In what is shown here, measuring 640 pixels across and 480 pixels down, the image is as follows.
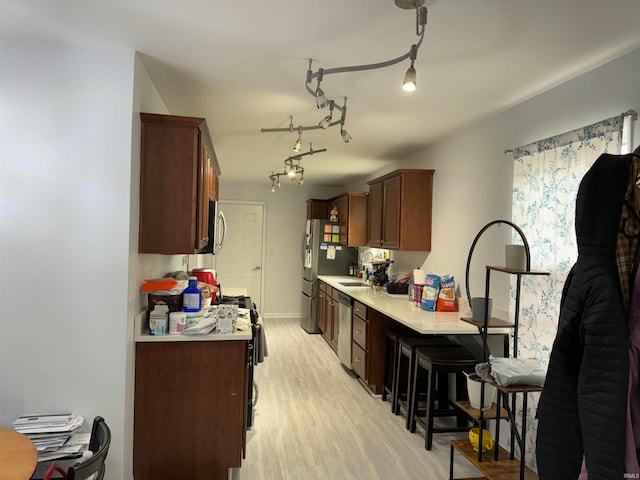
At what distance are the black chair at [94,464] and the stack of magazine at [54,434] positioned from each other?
1.67 ft

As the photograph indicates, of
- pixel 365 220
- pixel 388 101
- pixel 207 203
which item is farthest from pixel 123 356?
pixel 365 220

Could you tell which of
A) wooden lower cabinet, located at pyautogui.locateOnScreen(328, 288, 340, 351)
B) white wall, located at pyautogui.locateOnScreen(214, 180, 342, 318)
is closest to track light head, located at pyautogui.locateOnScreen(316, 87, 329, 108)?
wooden lower cabinet, located at pyautogui.locateOnScreen(328, 288, 340, 351)

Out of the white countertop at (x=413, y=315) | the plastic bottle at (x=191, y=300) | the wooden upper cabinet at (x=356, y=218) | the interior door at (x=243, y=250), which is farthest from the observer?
the interior door at (x=243, y=250)

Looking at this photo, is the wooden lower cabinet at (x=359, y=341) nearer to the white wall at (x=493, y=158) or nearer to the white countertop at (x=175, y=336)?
the white wall at (x=493, y=158)

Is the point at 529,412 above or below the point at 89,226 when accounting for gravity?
below

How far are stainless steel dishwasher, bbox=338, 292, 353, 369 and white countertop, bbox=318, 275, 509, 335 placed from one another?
11 cm

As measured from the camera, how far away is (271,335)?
655cm

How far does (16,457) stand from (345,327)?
11.9 feet

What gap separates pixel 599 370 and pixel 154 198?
2.25 m

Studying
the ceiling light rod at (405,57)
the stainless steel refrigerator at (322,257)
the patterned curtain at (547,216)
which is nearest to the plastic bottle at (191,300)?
the ceiling light rod at (405,57)

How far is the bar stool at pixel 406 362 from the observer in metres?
3.39

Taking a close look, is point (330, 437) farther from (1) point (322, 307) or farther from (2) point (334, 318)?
(1) point (322, 307)

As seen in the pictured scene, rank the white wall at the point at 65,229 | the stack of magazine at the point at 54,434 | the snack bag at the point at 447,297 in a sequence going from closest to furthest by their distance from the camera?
the stack of magazine at the point at 54,434, the white wall at the point at 65,229, the snack bag at the point at 447,297

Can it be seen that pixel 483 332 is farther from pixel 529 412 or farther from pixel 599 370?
pixel 599 370
